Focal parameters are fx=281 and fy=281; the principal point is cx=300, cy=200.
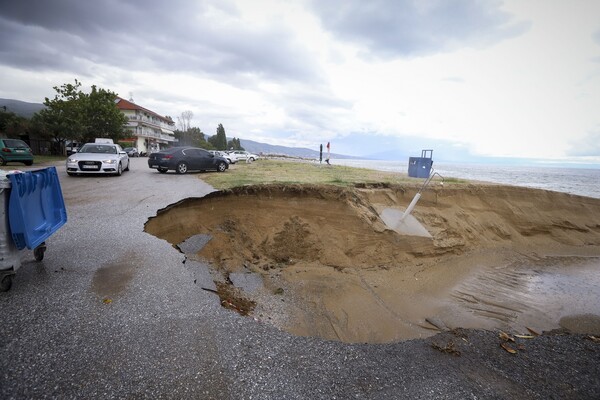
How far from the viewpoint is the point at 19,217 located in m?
3.35

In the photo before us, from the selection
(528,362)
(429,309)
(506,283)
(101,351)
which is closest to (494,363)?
(528,362)

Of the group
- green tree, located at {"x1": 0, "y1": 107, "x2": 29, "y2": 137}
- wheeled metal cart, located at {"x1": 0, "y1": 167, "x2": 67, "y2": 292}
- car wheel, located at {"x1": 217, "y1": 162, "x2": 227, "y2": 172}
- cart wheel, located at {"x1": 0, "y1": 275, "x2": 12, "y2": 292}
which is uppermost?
green tree, located at {"x1": 0, "y1": 107, "x2": 29, "y2": 137}

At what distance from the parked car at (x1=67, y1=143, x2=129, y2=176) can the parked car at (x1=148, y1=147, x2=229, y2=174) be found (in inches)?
75.7

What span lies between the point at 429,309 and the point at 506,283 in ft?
11.8

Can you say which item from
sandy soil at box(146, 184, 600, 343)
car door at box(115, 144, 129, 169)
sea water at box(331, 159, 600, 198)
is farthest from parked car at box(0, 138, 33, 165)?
sea water at box(331, 159, 600, 198)

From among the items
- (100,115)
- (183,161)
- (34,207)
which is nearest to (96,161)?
(183,161)

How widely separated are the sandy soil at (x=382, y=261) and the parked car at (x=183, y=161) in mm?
8887

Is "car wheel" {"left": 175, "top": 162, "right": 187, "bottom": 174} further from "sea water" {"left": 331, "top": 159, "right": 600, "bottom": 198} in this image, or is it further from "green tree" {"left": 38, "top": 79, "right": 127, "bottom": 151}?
"green tree" {"left": 38, "top": 79, "right": 127, "bottom": 151}

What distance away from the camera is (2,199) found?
3.26m

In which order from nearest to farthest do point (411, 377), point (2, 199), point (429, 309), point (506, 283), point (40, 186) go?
point (411, 377) → point (2, 199) → point (40, 186) → point (429, 309) → point (506, 283)

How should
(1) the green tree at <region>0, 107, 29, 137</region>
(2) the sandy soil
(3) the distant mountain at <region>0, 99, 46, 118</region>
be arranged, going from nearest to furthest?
(2) the sandy soil → (1) the green tree at <region>0, 107, 29, 137</region> → (3) the distant mountain at <region>0, 99, 46, 118</region>

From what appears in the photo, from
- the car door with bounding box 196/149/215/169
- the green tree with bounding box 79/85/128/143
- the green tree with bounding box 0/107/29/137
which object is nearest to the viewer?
the car door with bounding box 196/149/215/169

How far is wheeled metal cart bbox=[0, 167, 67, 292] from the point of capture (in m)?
3.28

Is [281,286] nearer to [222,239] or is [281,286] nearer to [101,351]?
[222,239]
